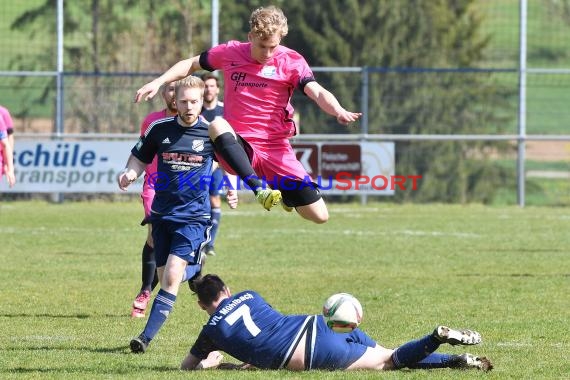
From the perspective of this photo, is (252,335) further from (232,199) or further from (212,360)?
(232,199)

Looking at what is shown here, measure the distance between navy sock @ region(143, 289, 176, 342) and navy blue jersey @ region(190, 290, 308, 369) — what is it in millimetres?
849

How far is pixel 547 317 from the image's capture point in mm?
9859

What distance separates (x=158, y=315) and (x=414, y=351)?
1.88m

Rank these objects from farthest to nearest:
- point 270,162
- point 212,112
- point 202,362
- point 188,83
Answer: point 212,112
point 270,162
point 188,83
point 202,362

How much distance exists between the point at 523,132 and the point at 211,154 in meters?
15.2

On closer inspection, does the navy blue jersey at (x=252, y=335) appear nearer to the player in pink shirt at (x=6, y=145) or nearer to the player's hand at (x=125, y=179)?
the player's hand at (x=125, y=179)

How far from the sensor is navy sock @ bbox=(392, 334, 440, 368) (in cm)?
711

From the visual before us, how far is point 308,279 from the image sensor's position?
12562mm

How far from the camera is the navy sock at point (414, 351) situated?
711cm

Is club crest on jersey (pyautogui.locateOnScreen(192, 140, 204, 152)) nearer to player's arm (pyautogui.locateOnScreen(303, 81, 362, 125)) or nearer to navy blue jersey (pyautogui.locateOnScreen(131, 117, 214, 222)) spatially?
navy blue jersey (pyautogui.locateOnScreen(131, 117, 214, 222))

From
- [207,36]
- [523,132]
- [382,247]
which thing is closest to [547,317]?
[382,247]

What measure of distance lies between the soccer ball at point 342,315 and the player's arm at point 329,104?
4.78 feet

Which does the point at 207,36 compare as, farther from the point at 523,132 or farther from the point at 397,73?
the point at 523,132

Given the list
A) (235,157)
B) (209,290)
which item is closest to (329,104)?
(235,157)
